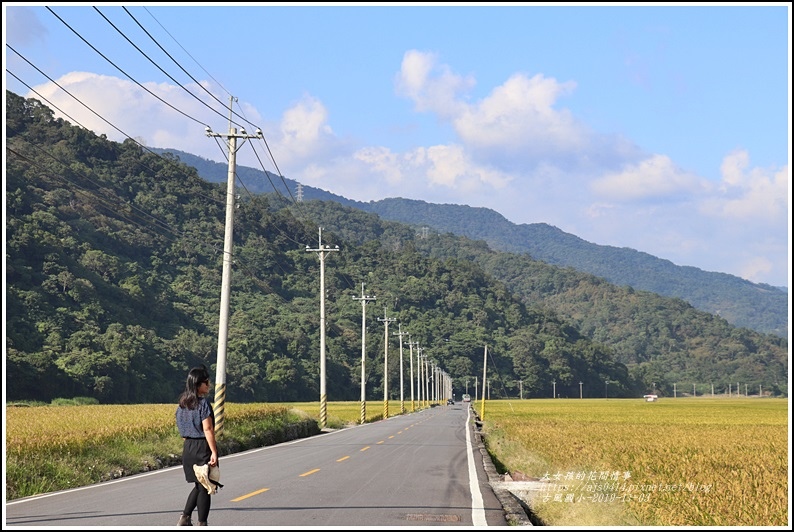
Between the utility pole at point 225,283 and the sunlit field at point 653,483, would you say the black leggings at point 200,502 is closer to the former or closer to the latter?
the sunlit field at point 653,483

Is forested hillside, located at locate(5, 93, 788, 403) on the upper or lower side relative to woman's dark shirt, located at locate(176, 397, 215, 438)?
upper

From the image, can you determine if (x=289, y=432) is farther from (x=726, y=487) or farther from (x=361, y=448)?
(x=726, y=487)

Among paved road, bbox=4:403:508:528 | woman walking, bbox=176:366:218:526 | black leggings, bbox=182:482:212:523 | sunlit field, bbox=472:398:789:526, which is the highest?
woman walking, bbox=176:366:218:526

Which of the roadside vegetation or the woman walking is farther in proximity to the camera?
the roadside vegetation

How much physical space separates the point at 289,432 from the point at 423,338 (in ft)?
424

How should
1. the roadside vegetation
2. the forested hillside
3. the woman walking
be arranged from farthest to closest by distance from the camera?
the forested hillside, the roadside vegetation, the woman walking

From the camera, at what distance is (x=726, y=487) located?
15109 mm

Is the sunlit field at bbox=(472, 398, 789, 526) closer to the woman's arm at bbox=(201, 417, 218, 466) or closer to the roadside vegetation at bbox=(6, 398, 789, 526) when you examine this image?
the roadside vegetation at bbox=(6, 398, 789, 526)

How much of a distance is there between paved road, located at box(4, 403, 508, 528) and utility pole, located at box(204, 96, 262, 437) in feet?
15.5

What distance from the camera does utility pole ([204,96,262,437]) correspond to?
2880 centimetres

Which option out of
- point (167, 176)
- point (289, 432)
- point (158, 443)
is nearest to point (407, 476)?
point (158, 443)

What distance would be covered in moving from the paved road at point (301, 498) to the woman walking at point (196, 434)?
0.87 metres

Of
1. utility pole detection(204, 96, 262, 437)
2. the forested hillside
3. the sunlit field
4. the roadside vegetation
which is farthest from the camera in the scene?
the forested hillside

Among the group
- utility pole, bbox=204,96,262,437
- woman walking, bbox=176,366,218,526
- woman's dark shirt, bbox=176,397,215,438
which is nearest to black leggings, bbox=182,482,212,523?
woman walking, bbox=176,366,218,526
